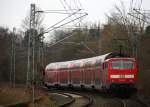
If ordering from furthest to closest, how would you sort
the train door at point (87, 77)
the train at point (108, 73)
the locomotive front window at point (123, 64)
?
the train door at point (87, 77)
the locomotive front window at point (123, 64)
the train at point (108, 73)

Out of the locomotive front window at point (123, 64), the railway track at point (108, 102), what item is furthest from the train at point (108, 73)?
the railway track at point (108, 102)

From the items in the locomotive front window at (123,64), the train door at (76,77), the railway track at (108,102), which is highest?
the locomotive front window at (123,64)

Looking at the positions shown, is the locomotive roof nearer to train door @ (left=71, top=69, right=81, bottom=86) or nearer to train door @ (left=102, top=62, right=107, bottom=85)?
train door @ (left=71, top=69, right=81, bottom=86)

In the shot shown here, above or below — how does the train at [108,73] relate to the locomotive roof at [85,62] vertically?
below

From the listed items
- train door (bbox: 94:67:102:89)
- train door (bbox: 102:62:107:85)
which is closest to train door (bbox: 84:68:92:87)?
train door (bbox: 94:67:102:89)

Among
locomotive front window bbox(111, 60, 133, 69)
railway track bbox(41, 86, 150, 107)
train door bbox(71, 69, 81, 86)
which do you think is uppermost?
locomotive front window bbox(111, 60, 133, 69)

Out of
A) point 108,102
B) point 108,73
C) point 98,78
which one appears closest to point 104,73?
point 108,73

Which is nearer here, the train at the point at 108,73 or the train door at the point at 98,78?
the train at the point at 108,73

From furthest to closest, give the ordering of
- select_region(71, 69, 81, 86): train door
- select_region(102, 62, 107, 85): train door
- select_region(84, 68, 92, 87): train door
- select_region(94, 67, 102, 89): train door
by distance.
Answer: select_region(71, 69, 81, 86): train door → select_region(84, 68, 92, 87): train door → select_region(94, 67, 102, 89): train door → select_region(102, 62, 107, 85): train door

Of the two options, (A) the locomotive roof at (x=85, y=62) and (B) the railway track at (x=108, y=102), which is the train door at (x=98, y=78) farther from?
(B) the railway track at (x=108, y=102)

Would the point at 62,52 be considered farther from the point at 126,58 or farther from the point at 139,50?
the point at 126,58

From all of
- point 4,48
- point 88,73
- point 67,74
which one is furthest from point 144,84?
point 4,48

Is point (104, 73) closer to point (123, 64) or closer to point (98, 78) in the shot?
point (123, 64)

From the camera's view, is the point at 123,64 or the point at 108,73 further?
the point at 123,64
